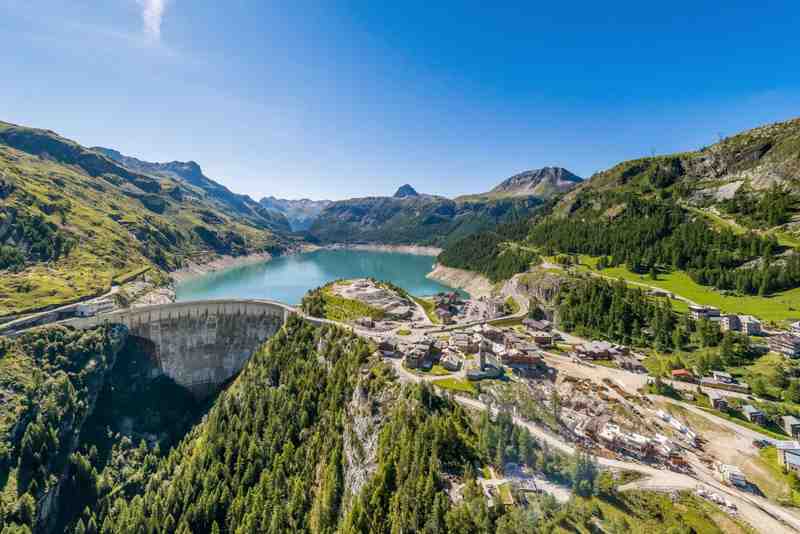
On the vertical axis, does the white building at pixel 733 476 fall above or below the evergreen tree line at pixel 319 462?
above

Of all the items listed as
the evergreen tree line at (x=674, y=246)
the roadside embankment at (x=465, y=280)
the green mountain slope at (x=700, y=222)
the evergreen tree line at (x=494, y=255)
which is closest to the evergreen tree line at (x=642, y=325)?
the green mountain slope at (x=700, y=222)

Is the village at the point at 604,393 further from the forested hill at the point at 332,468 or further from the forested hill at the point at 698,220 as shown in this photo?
the forested hill at the point at 698,220

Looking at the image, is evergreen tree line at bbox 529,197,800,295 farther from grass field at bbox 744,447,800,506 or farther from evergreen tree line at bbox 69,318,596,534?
evergreen tree line at bbox 69,318,596,534

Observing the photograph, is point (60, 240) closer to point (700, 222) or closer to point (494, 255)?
point (494, 255)

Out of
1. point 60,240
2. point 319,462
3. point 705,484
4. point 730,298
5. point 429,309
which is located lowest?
point 319,462

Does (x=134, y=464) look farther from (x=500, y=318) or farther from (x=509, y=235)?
(x=509, y=235)

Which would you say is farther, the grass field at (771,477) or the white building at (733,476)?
the white building at (733,476)

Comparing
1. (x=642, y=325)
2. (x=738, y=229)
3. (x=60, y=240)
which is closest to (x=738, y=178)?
(x=738, y=229)

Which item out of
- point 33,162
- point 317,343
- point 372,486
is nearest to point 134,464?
point 317,343
